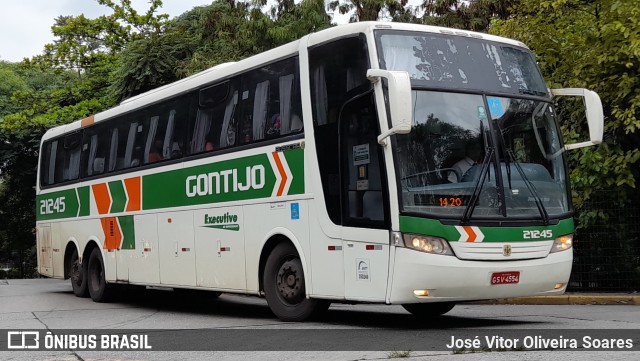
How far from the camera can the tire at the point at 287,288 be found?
460 inches

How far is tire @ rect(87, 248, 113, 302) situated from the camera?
17.7 m

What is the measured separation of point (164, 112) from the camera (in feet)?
50.5

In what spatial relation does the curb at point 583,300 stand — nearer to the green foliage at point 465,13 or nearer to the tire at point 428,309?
the tire at point 428,309

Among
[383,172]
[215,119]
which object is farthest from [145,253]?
[383,172]

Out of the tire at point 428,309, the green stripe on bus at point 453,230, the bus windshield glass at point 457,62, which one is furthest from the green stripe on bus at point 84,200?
the green stripe on bus at point 453,230

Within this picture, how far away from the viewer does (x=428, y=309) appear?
12.7 metres

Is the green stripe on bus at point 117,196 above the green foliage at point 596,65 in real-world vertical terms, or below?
below

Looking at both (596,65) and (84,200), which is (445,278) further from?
(84,200)

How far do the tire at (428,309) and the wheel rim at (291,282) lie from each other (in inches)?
66.2

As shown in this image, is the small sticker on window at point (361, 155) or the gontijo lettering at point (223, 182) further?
the gontijo lettering at point (223, 182)

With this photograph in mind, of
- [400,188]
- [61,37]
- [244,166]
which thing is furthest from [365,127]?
[61,37]

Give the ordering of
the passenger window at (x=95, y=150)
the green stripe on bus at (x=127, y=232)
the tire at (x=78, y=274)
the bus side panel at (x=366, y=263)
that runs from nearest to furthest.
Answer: the bus side panel at (x=366, y=263)
the green stripe on bus at (x=127, y=232)
the passenger window at (x=95, y=150)
the tire at (x=78, y=274)

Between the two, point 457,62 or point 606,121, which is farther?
point 606,121

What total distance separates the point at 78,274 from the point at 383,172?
10551 mm
